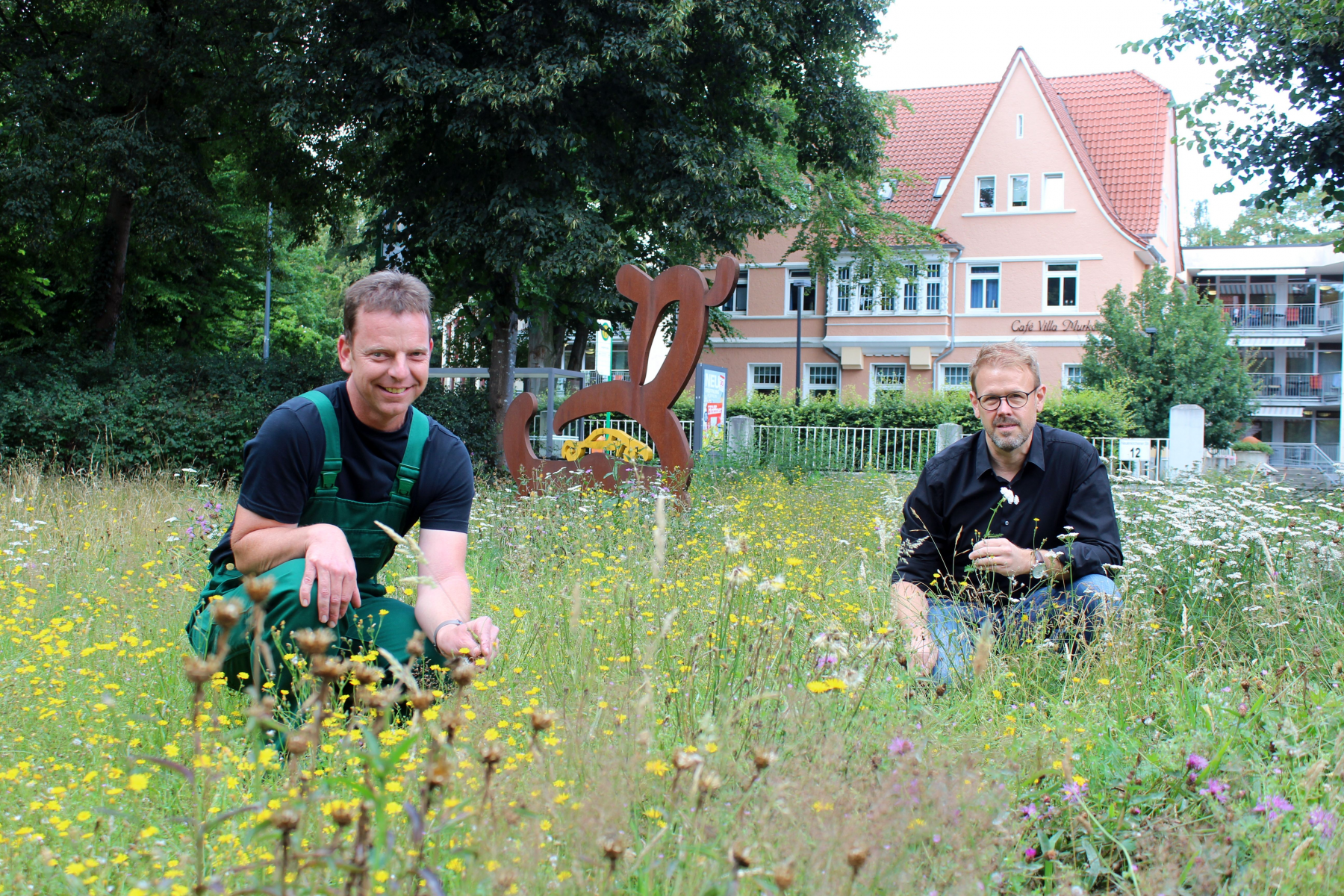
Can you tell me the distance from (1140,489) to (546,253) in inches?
408

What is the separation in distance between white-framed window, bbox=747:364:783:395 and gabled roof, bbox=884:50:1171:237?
7.32 m

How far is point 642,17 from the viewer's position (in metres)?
14.5

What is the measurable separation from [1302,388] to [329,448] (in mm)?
54744

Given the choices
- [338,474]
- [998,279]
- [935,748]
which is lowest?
[935,748]

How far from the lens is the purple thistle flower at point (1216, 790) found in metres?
2.17

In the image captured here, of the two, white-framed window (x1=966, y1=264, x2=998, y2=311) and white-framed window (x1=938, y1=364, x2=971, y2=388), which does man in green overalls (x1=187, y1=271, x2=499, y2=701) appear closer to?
white-framed window (x1=938, y1=364, x2=971, y2=388)

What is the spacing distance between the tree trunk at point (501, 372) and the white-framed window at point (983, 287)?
2052cm

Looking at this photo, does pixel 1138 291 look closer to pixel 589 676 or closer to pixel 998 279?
pixel 998 279

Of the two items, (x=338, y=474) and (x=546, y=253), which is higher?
(x=546, y=253)

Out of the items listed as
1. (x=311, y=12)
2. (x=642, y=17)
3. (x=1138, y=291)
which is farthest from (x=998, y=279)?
(x=311, y=12)

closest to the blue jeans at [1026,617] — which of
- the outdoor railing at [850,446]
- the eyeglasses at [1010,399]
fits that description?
the eyeglasses at [1010,399]

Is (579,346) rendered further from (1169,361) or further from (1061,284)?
(1061,284)

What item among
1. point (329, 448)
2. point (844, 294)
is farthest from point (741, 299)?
point (329, 448)

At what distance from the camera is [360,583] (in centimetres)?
345
